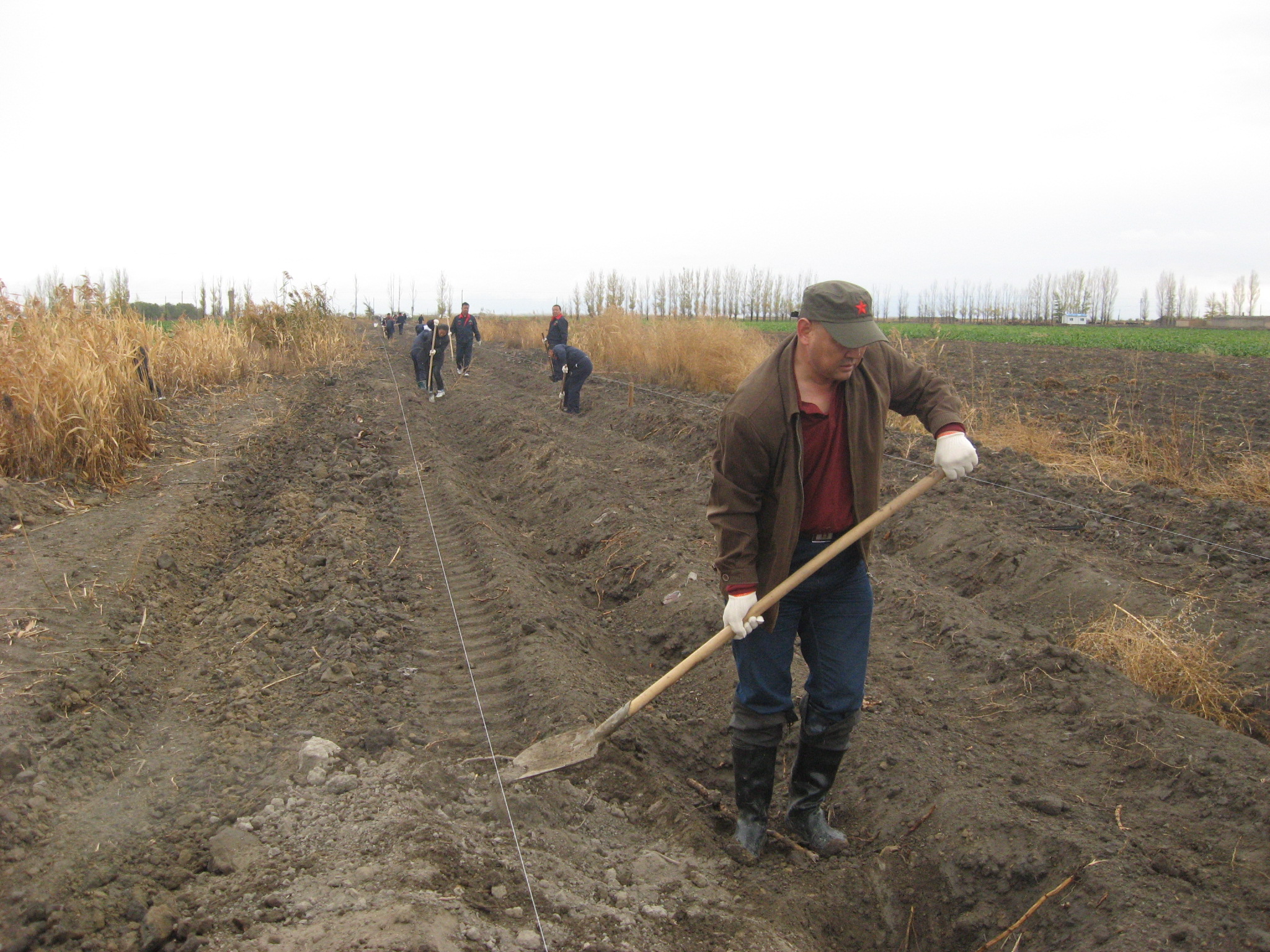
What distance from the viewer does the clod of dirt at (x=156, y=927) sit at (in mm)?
2410

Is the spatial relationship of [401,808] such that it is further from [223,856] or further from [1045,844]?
[1045,844]

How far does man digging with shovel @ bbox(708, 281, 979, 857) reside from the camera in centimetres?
276

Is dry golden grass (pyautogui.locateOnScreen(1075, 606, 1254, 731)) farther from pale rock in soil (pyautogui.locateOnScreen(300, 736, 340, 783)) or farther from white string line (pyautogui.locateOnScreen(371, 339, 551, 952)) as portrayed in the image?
pale rock in soil (pyautogui.locateOnScreen(300, 736, 340, 783))

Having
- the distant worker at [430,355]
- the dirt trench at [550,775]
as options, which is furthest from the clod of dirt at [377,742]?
the distant worker at [430,355]

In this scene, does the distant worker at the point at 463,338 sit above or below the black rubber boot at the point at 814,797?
above

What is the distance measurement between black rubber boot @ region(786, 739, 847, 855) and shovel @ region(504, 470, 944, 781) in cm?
55

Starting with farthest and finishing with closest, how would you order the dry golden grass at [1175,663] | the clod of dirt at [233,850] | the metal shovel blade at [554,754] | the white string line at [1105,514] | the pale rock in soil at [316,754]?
the white string line at [1105,514], the dry golden grass at [1175,663], the metal shovel blade at [554,754], the pale rock in soil at [316,754], the clod of dirt at [233,850]

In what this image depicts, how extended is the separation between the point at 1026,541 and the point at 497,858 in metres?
4.90

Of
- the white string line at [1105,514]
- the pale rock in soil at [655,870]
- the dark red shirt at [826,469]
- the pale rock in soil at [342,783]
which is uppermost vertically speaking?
the dark red shirt at [826,469]

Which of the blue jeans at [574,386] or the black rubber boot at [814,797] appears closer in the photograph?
the black rubber boot at [814,797]

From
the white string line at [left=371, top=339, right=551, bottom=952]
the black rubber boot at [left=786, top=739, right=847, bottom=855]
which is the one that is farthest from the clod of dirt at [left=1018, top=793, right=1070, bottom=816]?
the white string line at [left=371, top=339, right=551, bottom=952]

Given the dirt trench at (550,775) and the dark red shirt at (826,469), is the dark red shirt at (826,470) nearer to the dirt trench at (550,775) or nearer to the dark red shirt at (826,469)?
the dark red shirt at (826,469)

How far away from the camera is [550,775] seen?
3559mm

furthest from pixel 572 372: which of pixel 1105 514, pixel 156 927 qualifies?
pixel 156 927
